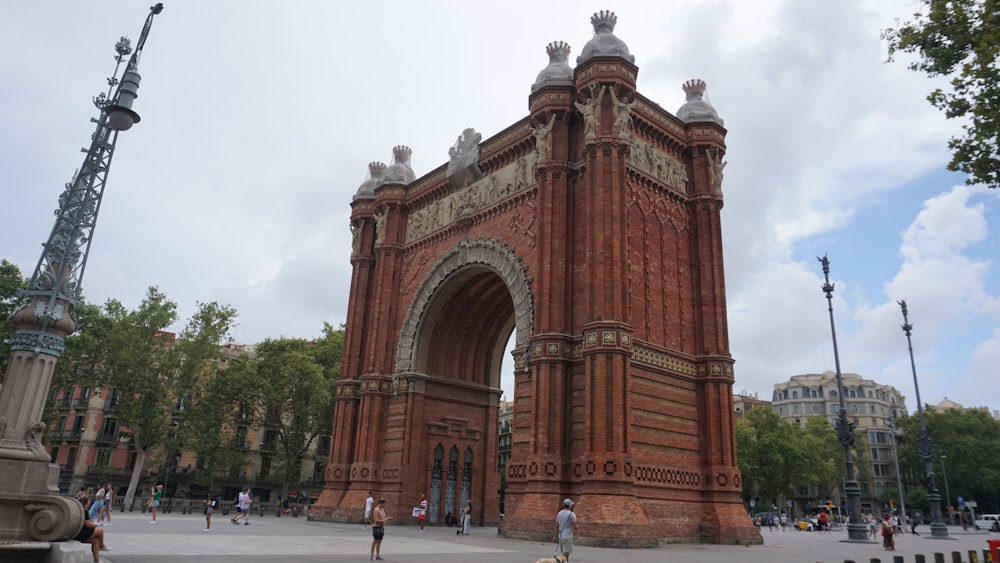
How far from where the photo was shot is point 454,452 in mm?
30766

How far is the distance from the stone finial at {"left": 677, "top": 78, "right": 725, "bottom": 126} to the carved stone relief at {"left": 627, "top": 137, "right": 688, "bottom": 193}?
2.30 m

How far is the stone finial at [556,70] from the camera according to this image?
26016 mm

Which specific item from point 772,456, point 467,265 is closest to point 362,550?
point 467,265

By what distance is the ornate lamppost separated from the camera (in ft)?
28.9

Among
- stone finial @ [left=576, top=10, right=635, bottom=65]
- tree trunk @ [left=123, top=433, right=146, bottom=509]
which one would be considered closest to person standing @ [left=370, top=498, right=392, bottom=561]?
stone finial @ [left=576, top=10, right=635, bottom=65]

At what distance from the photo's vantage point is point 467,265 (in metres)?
29.2

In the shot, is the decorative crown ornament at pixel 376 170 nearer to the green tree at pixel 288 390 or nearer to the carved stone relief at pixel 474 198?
the carved stone relief at pixel 474 198

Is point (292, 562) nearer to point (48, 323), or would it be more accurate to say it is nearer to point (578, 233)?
point (48, 323)

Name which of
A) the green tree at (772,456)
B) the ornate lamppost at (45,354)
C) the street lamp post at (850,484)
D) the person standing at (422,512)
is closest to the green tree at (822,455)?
the green tree at (772,456)

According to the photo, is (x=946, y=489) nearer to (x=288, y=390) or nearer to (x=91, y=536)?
(x=288, y=390)

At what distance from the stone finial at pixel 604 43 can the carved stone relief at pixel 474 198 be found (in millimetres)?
4690

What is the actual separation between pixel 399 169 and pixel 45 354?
1041 inches

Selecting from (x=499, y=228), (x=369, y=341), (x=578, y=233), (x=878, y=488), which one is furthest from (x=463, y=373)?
(x=878, y=488)

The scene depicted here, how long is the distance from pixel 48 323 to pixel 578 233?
1768 cm
